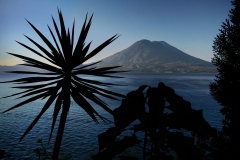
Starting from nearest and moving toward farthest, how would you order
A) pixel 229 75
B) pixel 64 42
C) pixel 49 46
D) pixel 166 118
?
pixel 166 118 < pixel 49 46 < pixel 64 42 < pixel 229 75

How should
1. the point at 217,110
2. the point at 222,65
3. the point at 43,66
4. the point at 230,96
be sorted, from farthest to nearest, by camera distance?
1. the point at 217,110
2. the point at 222,65
3. the point at 230,96
4. the point at 43,66

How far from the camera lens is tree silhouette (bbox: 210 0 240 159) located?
9688 mm

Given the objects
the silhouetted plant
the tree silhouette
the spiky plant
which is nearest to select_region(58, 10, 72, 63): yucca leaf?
the spiky plant

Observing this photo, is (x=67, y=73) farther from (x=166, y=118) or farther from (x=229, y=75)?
(x=229, y=75)

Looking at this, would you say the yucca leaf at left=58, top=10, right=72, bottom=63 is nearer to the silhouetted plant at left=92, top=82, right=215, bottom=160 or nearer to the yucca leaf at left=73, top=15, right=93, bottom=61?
the yucca leaf at left=73, top=15, right=93, bottom=61

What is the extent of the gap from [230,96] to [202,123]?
10652mm

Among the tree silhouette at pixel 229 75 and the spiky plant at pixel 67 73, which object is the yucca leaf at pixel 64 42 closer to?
the spiky plant at pixel 67 73

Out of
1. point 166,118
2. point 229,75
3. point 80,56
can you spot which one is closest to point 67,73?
point 80,56

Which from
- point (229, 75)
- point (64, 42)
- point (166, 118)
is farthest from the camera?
point (229, 75)

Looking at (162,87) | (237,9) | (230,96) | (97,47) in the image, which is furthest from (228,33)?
(162,87)

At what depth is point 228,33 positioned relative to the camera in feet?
37.0

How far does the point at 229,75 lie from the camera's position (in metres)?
10.4

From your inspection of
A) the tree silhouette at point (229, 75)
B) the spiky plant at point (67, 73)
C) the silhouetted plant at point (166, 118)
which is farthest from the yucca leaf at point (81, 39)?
the tree silhouette at point (229, 75)

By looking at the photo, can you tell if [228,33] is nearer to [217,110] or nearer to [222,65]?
[222,65]
